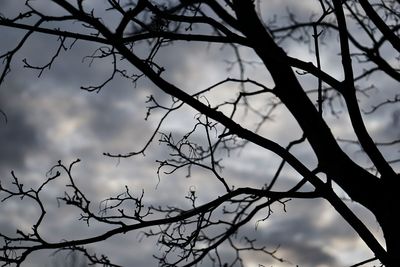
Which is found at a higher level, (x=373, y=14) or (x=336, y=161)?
(x=373, y=14)

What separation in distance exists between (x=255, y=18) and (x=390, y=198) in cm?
199

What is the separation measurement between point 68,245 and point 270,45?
2.32m

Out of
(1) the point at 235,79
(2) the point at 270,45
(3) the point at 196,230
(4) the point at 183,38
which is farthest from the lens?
(1) the point at 235,79

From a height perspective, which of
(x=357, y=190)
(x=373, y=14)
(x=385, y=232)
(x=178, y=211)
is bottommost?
(x=385, y=232)

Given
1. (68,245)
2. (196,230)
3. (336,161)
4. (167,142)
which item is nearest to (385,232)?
(336,161)

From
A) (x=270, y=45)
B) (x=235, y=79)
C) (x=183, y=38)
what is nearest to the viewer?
(x=183, y=38)

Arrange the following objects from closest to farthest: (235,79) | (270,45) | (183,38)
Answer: (183,38) → (270,45) → (235,79)

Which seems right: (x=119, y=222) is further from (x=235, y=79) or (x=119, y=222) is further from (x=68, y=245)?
(x=235, y=79)

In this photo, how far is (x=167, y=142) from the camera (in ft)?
16.4

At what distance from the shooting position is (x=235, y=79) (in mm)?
5613

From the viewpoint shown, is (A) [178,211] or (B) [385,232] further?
(A) [178,211]

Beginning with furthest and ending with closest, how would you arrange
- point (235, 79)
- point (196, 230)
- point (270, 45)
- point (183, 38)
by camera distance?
point (235, 79) < point (196, 230) < point (270, 45) < point (183, 38)

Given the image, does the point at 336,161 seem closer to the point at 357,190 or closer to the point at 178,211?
the point at 357,190

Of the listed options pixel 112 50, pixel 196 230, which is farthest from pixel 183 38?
pixel 196 230
